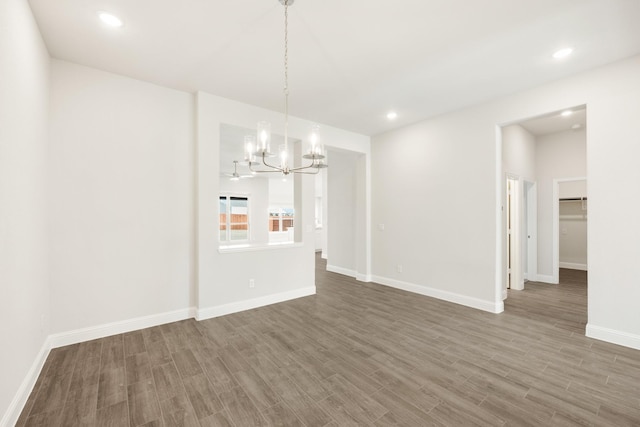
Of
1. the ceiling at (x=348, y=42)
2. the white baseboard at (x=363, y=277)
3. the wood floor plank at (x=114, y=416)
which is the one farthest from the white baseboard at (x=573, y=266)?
the wood floor plank at (x=114, y=416)

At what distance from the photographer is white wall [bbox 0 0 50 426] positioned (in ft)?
5.73

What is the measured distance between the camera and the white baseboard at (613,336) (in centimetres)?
284

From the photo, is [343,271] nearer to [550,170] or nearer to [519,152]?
[519,152]

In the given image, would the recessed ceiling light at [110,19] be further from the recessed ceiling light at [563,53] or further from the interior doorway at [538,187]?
the interior doorway at [538,187]

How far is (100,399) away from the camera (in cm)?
208

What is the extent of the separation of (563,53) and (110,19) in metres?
4.35

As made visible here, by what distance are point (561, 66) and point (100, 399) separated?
17.9ft

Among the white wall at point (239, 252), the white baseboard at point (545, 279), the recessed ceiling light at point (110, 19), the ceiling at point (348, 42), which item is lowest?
the white baseboard at point (545, 279)

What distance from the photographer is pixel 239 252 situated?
3.97m

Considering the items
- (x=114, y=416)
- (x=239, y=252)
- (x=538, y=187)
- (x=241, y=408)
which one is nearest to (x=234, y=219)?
(x=239, y=252)

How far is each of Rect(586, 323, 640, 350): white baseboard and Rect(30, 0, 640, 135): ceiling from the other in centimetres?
295

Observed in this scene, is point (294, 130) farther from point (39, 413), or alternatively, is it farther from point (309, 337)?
point (39, 413)

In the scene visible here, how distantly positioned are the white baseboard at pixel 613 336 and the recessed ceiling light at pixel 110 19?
575cm

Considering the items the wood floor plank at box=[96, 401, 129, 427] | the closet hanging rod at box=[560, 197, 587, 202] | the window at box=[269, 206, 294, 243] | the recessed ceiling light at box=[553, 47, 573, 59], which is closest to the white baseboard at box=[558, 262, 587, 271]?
the closet hanging rod at box=[560, 197, 587, 202]
